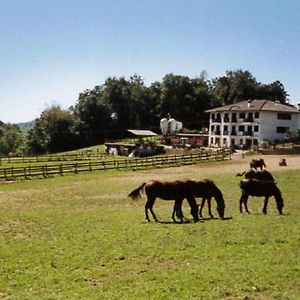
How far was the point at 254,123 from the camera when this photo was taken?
75.9m

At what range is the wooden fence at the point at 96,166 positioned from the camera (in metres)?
42.3

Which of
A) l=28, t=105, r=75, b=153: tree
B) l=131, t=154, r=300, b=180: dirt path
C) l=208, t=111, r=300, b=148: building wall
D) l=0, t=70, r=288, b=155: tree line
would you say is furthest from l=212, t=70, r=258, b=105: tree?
l=131, t=154, r=300, b=180: dirt path

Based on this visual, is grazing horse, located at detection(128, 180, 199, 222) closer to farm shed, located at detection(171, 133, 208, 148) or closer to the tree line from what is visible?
farm shed, located at detection(171, 133, 208, 148)

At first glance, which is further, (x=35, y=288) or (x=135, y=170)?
(x=135, y=170)

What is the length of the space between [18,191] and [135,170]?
16.9m

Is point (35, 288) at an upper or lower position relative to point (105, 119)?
lower

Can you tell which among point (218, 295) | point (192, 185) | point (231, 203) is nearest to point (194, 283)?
point (218, 295)

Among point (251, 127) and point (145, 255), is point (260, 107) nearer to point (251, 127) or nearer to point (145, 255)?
point (251, 127)

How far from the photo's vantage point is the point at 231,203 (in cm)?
2316

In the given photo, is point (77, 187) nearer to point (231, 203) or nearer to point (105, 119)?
point (231, 203)

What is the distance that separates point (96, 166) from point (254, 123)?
34.6 metres

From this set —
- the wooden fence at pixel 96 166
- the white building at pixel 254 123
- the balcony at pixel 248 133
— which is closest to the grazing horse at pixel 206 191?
the wooden fence at pixel 96 166

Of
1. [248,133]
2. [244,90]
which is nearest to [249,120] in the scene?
[248,133]

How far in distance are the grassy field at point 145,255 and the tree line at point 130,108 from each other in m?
89.9
